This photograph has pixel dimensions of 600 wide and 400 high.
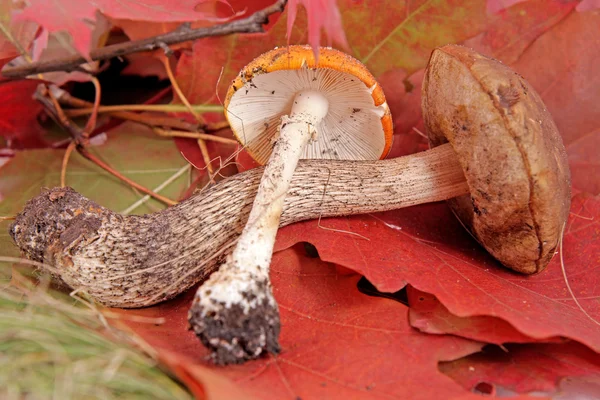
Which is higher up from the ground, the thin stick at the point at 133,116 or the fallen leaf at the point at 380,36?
the fallen leaf at the point at 380,36

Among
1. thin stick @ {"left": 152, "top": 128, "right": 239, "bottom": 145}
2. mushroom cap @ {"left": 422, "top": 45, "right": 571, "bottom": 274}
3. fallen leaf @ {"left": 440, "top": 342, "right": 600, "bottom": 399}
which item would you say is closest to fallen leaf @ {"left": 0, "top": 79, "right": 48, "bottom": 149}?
thin stick @ {"left": 152, "top": 128, "right": 239, "bottom": 145}

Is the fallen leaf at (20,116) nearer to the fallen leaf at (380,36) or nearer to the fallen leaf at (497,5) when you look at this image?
the fallen leaf at (380,36)

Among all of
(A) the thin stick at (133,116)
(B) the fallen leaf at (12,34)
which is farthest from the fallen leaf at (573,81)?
(B) the fallen leaf at (12,34)

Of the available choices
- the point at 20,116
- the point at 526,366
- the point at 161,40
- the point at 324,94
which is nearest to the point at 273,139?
the point at 324,94

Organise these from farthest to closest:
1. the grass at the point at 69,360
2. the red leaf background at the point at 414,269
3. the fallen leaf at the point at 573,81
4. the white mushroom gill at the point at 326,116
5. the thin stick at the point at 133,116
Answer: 1. the thin stick at the point at 133,116
2. the fallen leaf at the point at 573,81
3. the white mushroom gill at the point at 326,116
4. the red leaf background at the point at 414,269
5. the grass at the point at 69,360

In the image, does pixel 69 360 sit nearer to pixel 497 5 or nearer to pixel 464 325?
pixel 464 325

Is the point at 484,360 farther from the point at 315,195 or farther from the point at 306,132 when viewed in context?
the point at 306,132

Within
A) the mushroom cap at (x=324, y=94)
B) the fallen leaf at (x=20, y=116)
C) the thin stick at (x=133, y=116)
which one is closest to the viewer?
the mushroom cap at (x=324, y=94)
